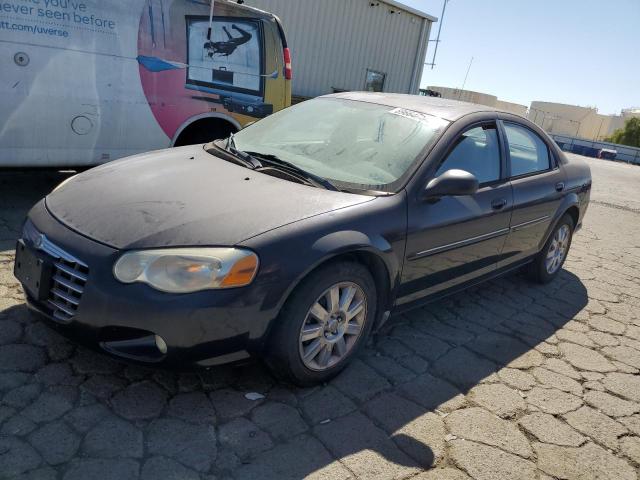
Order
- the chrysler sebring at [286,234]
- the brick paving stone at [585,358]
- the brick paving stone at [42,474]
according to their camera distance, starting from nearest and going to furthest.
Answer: the brick paving stone at [42,474]
the chrysler sebring at [286,234]
the brick paving stone at [585,358]

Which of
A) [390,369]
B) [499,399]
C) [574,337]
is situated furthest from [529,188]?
[390,369]

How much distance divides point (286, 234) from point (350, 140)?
1.21 meters

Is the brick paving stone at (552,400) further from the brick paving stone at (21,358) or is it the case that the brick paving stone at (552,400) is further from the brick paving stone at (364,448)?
the brick paving stone at (21,358)

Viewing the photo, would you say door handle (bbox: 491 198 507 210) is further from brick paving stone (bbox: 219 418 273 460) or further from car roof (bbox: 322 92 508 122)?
brick paving stone (bbox: 219 418 273 460)

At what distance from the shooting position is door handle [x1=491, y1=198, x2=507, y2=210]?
3.58 m

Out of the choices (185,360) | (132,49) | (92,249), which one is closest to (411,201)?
(185,360)

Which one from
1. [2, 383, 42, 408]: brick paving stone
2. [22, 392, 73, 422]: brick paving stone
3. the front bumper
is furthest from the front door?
[2, 383, 42, 408]: brick paving stone

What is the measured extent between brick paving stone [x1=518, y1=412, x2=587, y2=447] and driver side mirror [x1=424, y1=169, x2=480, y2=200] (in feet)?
4.28

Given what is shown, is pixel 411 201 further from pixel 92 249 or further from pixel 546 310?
pixel 546 310

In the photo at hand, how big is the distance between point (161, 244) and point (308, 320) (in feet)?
2.66

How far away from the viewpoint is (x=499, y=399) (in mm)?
2922

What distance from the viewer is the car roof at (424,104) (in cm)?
351

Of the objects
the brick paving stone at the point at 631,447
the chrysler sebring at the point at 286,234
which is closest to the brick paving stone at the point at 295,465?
the chrysler sebring at the point at 286,234

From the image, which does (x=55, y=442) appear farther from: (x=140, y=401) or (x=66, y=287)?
(x=66, y=287)
